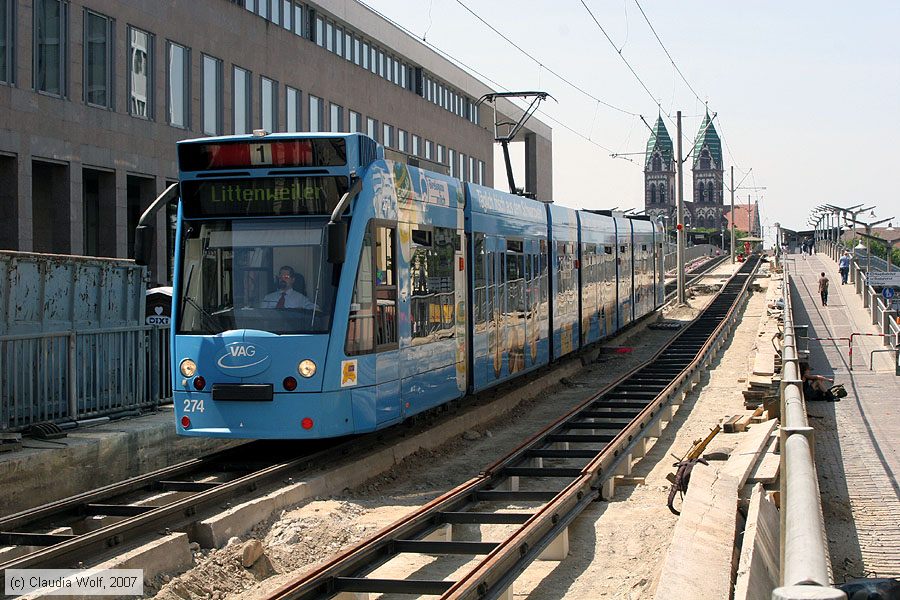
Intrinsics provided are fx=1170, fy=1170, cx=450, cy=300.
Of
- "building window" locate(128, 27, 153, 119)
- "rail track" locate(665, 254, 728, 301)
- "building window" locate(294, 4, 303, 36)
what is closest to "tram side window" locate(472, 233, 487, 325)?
"building window" locate(128, 27, 153, 119)

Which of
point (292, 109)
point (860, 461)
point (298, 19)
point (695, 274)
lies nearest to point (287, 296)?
point (860, 461)

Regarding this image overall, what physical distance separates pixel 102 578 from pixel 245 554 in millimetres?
1420

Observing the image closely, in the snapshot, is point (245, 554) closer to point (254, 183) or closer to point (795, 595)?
point (254, 183)

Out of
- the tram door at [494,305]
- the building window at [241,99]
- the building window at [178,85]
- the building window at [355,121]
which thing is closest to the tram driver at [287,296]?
the tram door at [494,305]

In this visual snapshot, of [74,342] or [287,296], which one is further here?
[74,342]

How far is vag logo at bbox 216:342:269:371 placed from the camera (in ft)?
37.3

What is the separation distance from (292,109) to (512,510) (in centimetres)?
2895

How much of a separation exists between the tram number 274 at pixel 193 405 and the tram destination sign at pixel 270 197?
1860 millimetres

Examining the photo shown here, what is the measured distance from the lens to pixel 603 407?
1756cm

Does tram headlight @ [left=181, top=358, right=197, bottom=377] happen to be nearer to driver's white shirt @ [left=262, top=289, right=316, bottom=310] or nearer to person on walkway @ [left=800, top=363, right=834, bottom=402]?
driver's white shirt @ [left=262, top=289, right=316, bottom=310]

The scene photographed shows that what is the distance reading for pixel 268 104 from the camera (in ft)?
119

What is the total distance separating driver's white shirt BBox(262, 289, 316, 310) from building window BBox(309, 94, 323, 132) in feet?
94.3

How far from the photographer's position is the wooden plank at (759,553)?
664cm

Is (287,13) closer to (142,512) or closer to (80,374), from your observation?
(80,374)
